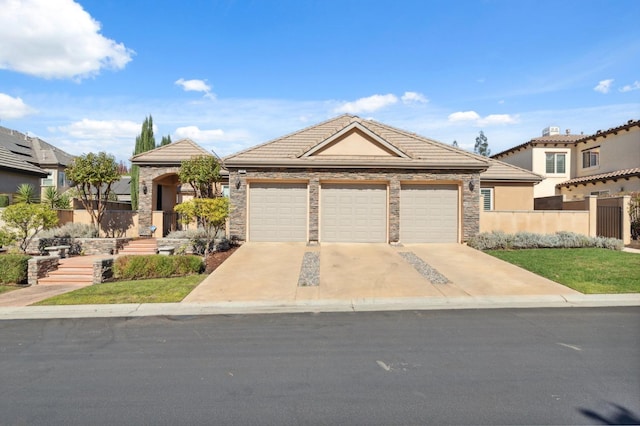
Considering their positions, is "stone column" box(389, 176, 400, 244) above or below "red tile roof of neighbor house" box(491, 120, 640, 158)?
below

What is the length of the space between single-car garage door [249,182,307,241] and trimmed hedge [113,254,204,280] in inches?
→ 191

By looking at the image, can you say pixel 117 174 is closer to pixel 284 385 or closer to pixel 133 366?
pixel 133 366

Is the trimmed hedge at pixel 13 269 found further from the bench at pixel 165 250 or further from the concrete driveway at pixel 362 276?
the concrete driveway at pixel 362 276

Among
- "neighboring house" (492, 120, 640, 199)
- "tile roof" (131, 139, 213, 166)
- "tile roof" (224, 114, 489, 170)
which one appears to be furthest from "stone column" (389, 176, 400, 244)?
"neighboring house" (492, 120, 640, 199)

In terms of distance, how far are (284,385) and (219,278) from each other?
22.0 ft

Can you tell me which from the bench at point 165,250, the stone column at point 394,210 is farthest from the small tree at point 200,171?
the stone column at point 394,210

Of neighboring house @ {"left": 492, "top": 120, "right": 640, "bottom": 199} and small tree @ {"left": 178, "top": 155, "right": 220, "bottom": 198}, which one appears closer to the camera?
small tree @ {"left": 178, "top": 155, "right": 220, "bottom": 198}

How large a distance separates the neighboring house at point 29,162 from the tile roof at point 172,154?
8.77m

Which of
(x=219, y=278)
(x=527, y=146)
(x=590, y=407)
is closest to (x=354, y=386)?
(x=590, y=407)

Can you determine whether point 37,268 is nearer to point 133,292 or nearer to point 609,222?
point 133,292

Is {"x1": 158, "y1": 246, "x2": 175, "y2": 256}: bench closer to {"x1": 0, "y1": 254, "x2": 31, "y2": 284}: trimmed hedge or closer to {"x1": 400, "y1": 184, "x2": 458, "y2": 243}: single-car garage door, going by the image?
{"x1": 0, "y1": 254, "x2": 31, "y2": 284}: trimmed hedge

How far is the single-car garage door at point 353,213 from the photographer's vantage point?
53.0 feet

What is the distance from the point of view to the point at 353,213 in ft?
53.5

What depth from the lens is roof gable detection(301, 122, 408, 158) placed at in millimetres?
16406
